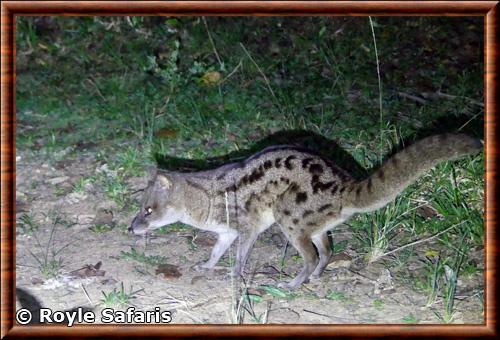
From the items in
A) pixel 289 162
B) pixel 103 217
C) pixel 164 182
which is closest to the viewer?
pixel 289 162

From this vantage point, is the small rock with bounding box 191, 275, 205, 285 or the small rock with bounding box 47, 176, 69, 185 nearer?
the small rock with bounding box 191, 275, 205, 285

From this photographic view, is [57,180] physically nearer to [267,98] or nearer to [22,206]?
[22,206]

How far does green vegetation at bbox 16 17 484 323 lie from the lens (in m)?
7.20

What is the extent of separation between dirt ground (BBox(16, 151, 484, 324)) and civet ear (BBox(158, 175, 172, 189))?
55cm

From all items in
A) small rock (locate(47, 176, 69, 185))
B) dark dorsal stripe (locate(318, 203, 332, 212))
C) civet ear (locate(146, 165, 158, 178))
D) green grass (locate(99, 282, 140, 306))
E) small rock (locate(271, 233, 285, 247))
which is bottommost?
green grass (locate(99, 282, 140, 306))

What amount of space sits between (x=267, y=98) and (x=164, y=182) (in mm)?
3080

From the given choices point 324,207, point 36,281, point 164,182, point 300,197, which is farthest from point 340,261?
point 36,281

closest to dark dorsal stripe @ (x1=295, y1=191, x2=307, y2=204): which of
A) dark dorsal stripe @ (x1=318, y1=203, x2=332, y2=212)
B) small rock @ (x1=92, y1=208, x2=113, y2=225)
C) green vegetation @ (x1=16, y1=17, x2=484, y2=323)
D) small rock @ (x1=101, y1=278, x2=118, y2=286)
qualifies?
dark dorsal stripe @ (x1=318, y1=203, x2=332, y2=212)

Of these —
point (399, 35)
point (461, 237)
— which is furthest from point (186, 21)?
point (461, 237)

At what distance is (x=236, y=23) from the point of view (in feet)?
36.5

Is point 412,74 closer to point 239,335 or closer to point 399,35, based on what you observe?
point 399,35

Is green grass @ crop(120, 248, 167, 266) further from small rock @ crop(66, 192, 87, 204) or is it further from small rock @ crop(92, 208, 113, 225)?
small rock @ crop(66, 192, 87, 204)

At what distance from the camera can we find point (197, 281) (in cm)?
632

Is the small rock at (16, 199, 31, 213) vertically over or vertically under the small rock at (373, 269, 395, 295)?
over
